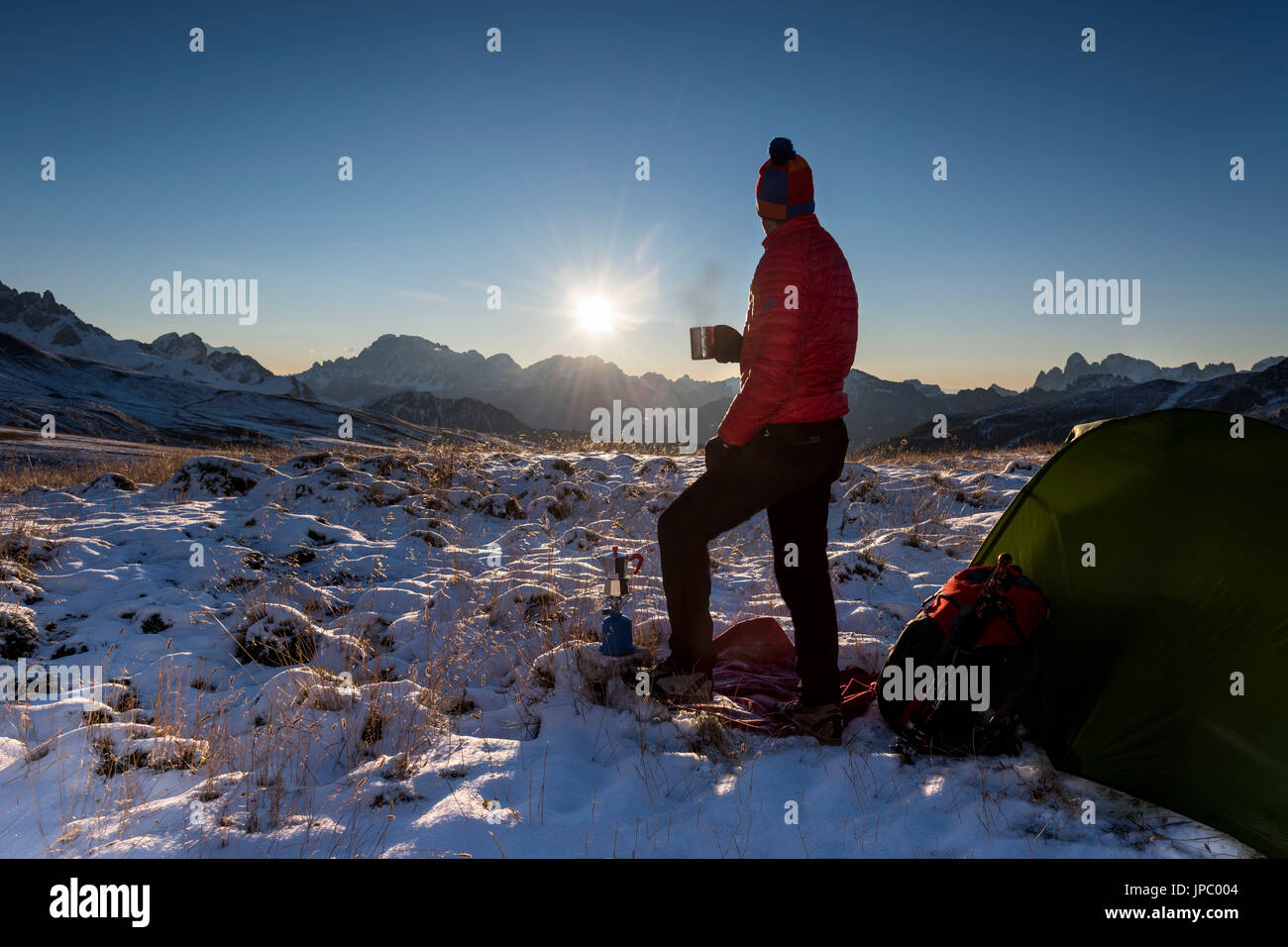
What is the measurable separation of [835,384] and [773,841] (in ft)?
7.94

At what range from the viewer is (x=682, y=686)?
166 inches

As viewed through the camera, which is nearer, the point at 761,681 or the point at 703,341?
the point at 703,341

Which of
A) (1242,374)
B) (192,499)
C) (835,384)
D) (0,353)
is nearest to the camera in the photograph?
(835,384)

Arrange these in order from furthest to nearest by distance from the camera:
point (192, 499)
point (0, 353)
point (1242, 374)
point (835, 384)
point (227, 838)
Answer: point (1242, 374), point (0, 353), point (192, 499), point (835, 384), point (227, 838)

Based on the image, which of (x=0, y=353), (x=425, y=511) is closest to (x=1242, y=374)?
(x=425, y=511)

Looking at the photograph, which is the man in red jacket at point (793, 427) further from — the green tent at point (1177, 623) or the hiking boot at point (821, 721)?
the green tent at point (1177, 623)

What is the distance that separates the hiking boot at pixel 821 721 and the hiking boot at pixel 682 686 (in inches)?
24.4

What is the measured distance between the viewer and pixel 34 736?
3.55 m

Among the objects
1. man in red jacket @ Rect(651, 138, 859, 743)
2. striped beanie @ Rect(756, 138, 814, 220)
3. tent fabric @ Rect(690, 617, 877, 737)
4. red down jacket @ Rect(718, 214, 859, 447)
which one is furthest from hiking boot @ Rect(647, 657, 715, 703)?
striped beanie @ Rect(756, 138, 814, 220)

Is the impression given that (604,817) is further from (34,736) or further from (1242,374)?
(1242,374)

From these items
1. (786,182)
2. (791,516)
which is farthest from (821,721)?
(786,182)

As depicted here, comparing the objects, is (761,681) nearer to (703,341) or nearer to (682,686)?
(682,686)

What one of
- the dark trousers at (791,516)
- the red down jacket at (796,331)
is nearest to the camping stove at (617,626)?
the dark trousers at (791,516)

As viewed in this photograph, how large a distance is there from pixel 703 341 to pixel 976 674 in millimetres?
2479
